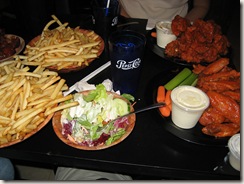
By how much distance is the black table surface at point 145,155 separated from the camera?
1103 mm

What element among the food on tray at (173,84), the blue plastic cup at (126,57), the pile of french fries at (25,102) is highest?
the blue plastic cup at (126,57)

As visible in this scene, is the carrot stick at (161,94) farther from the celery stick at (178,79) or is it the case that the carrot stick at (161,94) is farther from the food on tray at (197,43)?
→ the food on tray at (197,43)

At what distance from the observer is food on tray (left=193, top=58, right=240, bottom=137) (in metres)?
1.20

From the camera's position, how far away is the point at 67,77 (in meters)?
1.69

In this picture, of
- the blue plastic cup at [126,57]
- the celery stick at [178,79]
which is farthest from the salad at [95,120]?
the celery stick at [178,79]

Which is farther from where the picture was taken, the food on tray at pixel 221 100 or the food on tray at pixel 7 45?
the food on tray at pixel 7 45

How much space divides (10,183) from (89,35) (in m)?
1.24

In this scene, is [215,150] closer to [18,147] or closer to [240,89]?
[240,89]

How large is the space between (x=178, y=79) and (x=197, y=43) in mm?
396

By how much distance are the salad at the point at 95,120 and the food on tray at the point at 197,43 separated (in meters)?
0.72

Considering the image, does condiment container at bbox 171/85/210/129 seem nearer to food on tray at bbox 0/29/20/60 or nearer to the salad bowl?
the salad bowl

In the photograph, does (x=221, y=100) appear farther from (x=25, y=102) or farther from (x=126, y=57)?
(x=25, y=102)

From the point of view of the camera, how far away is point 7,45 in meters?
1.84

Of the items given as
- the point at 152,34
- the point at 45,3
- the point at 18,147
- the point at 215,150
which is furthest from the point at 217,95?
the point at 45,3
